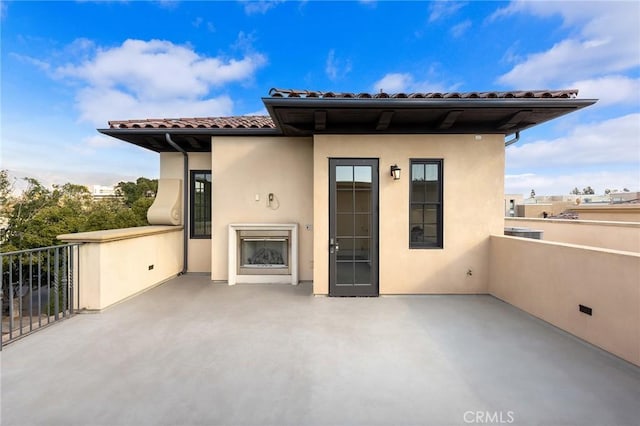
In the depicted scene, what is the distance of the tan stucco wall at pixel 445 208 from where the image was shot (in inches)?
195

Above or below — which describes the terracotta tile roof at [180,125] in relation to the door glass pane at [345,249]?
above

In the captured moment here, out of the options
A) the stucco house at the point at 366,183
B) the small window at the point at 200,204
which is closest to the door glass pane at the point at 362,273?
the stucco house at the point at 366,183

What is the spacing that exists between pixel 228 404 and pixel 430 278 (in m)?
4.09

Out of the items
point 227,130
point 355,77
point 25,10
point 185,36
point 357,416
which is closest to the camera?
point 357,416

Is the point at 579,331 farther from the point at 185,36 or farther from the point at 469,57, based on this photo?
the point at 185,36

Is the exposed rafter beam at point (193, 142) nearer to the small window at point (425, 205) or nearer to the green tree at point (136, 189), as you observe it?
the small window at point (425, 205)

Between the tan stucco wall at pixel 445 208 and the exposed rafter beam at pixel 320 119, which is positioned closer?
the exposed rafter beam at pixel 320 119

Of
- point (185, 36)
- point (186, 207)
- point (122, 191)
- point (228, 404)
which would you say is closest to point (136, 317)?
point (228, 404)

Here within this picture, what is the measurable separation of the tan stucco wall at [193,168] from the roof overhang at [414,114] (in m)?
2.77

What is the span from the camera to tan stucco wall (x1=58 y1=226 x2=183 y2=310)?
4102 mm

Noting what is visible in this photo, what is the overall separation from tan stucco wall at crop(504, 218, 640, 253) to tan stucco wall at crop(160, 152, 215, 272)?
899cm

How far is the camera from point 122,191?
2425 centimetres

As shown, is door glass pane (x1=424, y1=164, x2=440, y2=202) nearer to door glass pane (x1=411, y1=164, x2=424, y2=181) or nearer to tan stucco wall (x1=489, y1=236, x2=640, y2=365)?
door glass pane (x1=411, y1=164, x2=424, y2=181)

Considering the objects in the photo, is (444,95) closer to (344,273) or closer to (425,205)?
(425,205)
